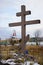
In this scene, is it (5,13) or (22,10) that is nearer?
(22,10)

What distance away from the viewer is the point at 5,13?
2.56 metres

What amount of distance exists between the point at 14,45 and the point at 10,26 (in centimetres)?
27

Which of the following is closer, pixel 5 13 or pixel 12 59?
pixel 12 59

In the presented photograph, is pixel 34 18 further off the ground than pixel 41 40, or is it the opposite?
pixel 34 18

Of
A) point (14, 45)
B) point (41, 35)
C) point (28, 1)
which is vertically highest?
point (28, 1)

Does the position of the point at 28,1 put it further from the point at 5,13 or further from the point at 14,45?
the point at 14,45

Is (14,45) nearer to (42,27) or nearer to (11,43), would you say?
(11,43)

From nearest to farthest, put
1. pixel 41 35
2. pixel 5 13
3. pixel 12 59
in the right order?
pixel 41 35 < pixel 12 59 < pixel 5 13

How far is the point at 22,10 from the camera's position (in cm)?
240

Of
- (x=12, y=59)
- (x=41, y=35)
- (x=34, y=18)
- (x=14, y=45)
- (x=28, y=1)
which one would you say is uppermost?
(x=28, y=1)

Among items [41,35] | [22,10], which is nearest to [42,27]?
[41,35]

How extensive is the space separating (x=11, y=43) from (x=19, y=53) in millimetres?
186

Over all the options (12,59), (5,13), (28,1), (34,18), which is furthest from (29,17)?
(12,59)

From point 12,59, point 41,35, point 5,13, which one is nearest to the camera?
point 41,35
